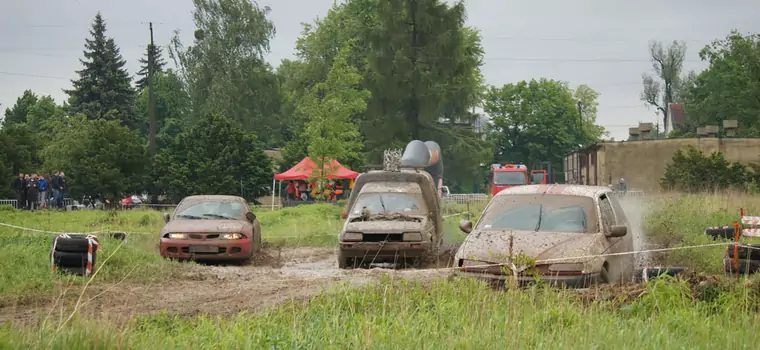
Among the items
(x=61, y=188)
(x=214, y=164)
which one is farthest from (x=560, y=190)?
(x=214, y=164)

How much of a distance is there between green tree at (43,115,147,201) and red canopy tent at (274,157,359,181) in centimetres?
705

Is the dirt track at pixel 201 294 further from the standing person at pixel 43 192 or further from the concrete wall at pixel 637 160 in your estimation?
the concrete wall at pixel 637 160

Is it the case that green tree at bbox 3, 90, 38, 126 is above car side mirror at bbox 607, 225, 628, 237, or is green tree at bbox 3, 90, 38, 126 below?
above

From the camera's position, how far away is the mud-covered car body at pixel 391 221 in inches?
636

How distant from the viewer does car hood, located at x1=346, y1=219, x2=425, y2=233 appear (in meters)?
16.2

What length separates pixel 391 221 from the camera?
1670 centimetres

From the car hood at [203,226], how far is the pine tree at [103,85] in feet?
194

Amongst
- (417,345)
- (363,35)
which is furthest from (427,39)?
(417,345)

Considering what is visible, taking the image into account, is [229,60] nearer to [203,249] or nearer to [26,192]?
[26,192]

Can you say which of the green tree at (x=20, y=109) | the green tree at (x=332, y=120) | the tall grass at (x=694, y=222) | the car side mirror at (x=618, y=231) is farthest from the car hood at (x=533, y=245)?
the green tree at (x=20, y=109)

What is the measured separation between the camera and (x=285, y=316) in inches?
326

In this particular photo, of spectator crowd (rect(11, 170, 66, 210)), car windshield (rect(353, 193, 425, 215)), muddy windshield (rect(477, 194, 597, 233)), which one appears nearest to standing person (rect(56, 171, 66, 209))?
spectator crowd (rect(11, 170, 66, 210))

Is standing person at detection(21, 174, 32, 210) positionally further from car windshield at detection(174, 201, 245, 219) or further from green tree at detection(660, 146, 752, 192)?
green tree at detection(660, 146, 752, 192)

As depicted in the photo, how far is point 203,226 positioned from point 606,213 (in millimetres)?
8326
